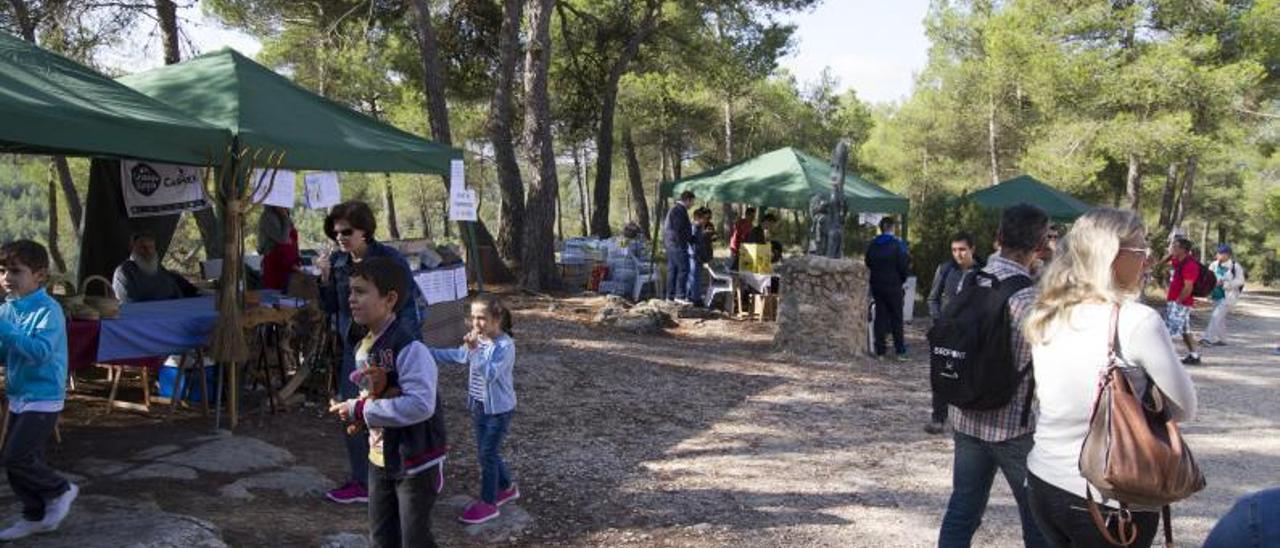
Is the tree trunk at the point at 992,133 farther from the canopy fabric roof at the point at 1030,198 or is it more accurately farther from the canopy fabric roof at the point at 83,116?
the canopy fabric roof at the point at 83,116

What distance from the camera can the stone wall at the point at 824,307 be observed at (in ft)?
32.1

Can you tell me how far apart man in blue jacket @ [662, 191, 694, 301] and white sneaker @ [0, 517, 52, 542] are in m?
9.04

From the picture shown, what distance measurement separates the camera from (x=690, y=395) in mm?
7746

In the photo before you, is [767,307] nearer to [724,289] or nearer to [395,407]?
[724,289]

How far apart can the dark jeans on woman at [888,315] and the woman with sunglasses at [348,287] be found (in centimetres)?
646

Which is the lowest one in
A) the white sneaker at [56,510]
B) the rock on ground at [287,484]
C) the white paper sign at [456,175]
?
the rock on ground at [287,484]

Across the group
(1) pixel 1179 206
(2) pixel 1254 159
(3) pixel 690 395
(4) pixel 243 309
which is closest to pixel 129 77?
(4) pixel 243 309

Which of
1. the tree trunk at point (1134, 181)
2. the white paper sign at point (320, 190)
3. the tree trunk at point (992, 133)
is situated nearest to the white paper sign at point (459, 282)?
the white paper sign at point (320, 190)

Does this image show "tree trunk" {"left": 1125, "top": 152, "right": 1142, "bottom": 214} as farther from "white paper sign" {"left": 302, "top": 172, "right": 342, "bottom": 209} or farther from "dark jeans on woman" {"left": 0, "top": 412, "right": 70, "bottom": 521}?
"dark jeans on woman" {"left": 0, "top": 412, "right": 70, "bottom": 521}

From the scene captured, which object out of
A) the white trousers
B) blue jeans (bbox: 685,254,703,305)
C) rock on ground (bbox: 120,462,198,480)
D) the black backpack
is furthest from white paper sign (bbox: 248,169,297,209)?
the white trousers

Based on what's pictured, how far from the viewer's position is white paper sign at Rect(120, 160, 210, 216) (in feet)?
25.0

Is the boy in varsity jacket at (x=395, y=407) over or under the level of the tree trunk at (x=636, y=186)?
under

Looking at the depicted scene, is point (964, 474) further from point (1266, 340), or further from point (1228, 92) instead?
point (1228, 92)

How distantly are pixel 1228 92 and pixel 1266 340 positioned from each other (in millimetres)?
6054
